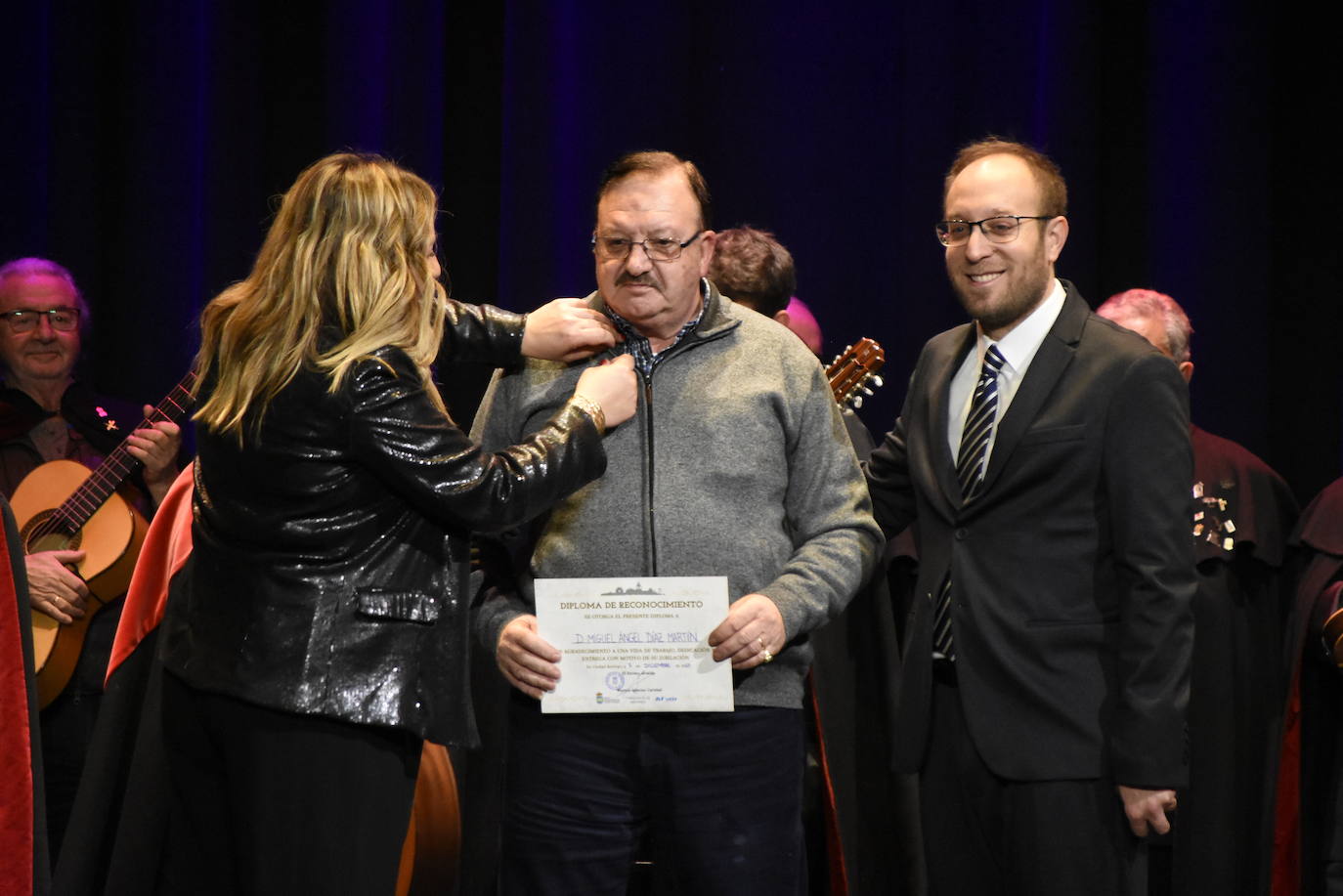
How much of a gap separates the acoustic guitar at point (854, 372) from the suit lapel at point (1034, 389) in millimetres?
728

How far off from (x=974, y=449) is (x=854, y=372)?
0.75m

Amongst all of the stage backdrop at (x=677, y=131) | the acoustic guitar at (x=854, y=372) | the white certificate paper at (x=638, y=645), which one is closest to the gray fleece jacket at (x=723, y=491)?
the white certificate paper at (x=638, y=645)

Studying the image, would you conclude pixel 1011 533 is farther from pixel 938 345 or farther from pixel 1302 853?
pixel 1302 853

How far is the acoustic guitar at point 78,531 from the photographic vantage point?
3.62 metres

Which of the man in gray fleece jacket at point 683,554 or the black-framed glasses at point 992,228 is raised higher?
the black-framed glasses at point 992,228

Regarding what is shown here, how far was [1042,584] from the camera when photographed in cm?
250

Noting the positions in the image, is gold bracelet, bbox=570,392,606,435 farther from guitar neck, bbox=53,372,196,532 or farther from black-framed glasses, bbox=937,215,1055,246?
guitar neck, bbox=53,372,196,532

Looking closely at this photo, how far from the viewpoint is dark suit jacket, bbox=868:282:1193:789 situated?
240 centimetres

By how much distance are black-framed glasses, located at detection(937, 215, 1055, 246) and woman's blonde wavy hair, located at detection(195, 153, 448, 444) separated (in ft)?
3.20

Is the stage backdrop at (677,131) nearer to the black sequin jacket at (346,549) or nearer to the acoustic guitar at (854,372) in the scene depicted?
the acoustic guitar at (854,372)

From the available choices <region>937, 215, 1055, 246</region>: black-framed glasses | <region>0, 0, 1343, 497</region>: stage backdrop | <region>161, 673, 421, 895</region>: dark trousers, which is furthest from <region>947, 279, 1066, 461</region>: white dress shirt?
<region>0, 0, 1343, 497</region>: stage backdrop

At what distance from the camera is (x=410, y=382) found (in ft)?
7.16

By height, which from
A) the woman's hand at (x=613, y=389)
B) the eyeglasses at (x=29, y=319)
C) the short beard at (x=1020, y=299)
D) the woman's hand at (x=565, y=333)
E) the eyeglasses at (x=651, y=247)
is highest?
the eyeglasses at (x=29, y=319)
